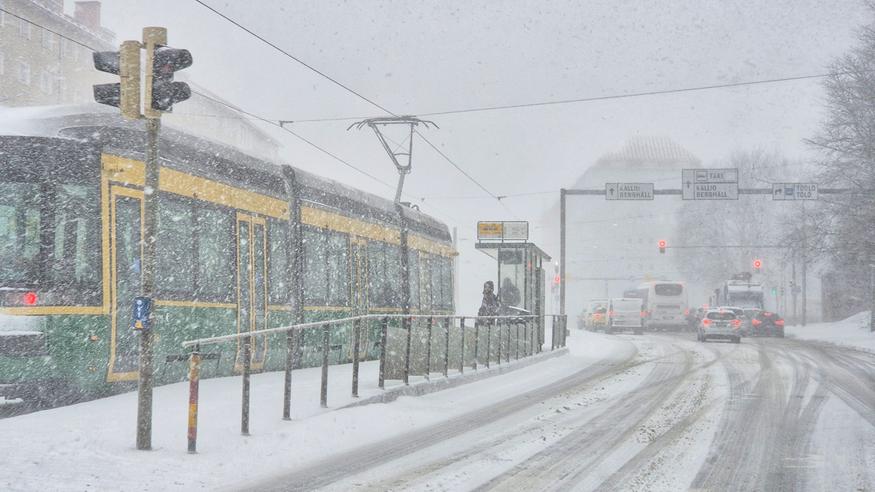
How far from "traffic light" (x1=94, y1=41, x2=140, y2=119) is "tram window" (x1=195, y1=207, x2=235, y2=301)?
211 inches

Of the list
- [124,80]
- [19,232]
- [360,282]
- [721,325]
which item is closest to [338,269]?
[360,282]

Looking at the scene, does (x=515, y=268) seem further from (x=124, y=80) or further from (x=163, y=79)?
(x=124, y=80)

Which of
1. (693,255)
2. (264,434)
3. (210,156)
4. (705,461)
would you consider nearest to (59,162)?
(210,156)

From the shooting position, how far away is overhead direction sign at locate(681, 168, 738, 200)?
39.1 metres

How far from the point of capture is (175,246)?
13.5 meters

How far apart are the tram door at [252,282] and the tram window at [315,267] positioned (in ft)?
5.13

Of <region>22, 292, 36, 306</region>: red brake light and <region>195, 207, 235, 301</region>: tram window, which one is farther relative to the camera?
<region>195, 207, 235, 301</region>: tram window

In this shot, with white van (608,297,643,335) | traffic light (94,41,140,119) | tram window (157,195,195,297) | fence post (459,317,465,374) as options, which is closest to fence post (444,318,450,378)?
fence post (459,317,465,374)

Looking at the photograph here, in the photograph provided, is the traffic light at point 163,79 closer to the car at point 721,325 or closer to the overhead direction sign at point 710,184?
the car at point 721,325

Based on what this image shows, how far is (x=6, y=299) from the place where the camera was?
1112 centimetres

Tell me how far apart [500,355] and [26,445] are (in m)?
13.3

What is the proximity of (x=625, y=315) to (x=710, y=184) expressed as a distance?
1437 centimetres

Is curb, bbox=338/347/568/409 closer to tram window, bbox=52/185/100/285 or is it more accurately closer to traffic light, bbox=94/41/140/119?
tram window, bbox=52/185/100/285

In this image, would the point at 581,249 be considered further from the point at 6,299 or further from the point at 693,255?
the point at 6,299
